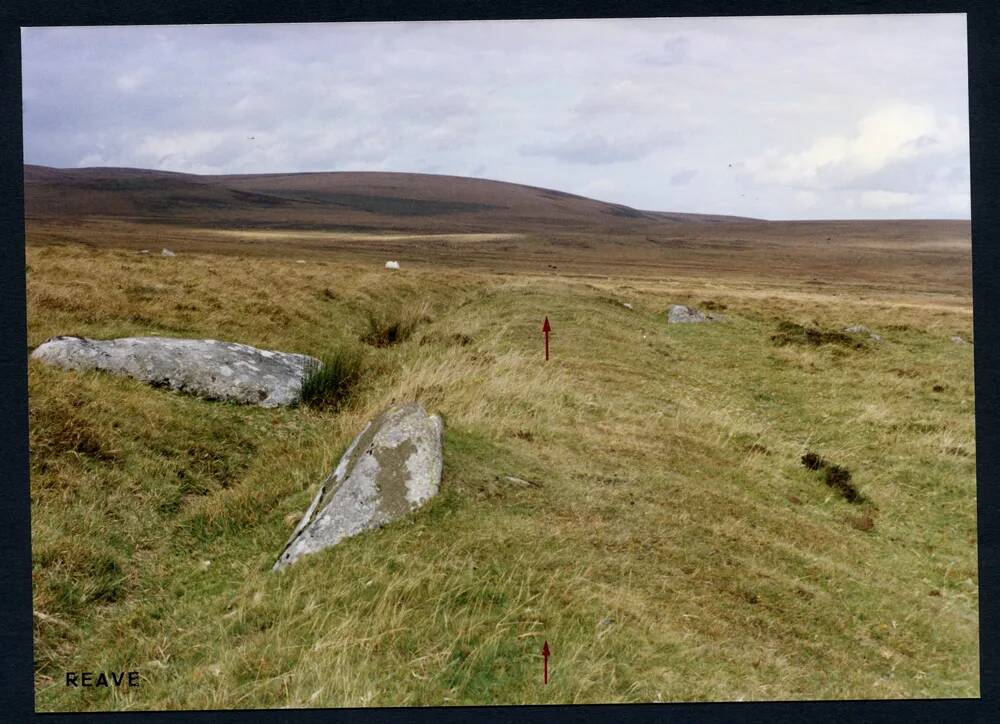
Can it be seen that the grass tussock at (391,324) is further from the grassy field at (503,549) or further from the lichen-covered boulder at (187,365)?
the lichen-covered boulder at (187,365)

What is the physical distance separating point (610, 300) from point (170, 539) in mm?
21682

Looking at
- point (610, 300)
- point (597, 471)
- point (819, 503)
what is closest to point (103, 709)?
point (597, 471)

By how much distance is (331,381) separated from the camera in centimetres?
1302

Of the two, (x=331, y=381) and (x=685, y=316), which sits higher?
(x=685, y=316)

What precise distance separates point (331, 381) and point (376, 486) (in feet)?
20.5

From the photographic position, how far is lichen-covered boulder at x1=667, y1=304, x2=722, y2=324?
26456mm

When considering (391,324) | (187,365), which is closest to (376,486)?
(187,365)

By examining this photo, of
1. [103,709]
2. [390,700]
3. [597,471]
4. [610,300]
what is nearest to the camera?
Result: [390,700]

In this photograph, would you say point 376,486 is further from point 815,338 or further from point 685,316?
point 685,316

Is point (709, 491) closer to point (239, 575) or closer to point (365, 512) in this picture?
point (365, 512)

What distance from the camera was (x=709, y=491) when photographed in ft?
30.9

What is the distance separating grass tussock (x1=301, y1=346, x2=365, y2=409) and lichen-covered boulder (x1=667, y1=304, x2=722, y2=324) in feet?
52.0

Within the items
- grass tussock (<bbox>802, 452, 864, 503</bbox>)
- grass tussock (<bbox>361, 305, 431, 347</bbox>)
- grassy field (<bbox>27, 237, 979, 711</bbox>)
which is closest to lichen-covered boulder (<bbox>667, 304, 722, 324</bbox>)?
grass tussock (<bbox>361, 305, 431, 347</bbox>)

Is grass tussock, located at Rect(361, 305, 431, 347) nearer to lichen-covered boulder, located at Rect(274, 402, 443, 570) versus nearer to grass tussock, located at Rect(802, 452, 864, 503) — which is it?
grass tussock, located at Rect(802, 452, 864, 503)
